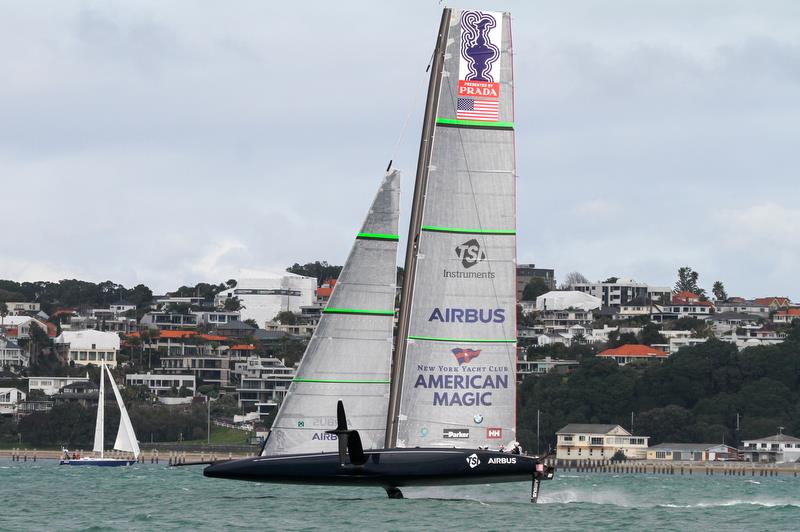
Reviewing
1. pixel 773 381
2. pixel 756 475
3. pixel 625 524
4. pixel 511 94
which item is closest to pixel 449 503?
pixel 625 524

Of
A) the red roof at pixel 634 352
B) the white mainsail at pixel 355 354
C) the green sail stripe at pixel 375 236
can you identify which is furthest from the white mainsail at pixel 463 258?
the red roof at pixel 634 352

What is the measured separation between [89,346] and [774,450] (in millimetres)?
81818

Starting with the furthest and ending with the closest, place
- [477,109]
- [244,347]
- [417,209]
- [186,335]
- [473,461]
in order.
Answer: [186,335] → [244,347] → [417,209] → [477,109] → [473,461]

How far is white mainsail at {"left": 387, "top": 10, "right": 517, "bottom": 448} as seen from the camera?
108 ft

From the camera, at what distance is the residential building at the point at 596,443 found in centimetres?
13150

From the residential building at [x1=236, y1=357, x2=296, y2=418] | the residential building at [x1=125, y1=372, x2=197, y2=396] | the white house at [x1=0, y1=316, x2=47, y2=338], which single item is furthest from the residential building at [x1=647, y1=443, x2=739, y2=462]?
the white house at [x1=0, y1=316, x2=47, y2=338]

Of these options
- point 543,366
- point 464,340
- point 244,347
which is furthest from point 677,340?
point 464,340

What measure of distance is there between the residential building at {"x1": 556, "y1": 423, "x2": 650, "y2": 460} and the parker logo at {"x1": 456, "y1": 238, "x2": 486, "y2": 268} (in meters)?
98.6

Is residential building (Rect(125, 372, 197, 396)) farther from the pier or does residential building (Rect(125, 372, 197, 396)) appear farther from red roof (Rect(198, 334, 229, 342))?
the pier

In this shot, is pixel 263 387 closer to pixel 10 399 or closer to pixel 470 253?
pixel 10 399

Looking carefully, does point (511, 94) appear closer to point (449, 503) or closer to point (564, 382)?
point (449, 503)

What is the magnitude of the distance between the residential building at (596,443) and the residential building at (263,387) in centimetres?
3198

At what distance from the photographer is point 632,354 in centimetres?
16612

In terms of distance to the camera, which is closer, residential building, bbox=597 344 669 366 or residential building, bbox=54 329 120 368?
residential building, bbox=597 344 669 366
